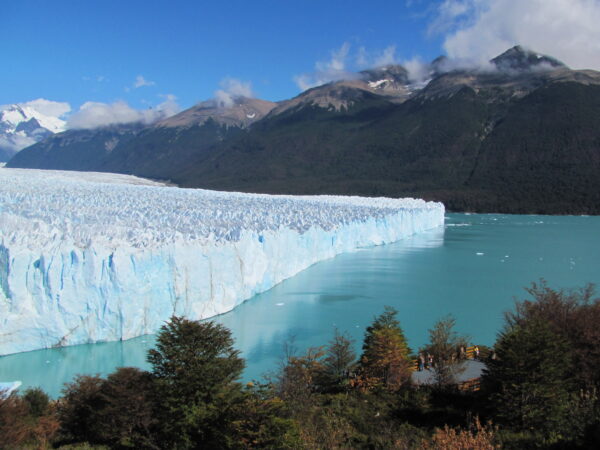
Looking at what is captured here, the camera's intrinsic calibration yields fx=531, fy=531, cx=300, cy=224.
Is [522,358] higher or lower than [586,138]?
lower

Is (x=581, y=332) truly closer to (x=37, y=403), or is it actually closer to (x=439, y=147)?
(x=37, y=403)

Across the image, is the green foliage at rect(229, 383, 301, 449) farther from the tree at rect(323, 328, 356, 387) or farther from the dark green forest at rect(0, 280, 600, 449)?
the tree at rect(323, 328, 356, 387)

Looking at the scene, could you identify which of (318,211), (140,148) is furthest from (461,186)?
(140,148)

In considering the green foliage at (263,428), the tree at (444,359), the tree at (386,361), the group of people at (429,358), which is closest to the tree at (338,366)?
the tree at (386,361)

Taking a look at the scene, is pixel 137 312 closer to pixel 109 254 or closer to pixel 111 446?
→ pixel 109 254

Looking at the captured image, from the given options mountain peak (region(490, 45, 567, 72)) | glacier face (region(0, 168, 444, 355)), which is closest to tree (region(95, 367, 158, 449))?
glacier face (region(0, 168, 444, 355))

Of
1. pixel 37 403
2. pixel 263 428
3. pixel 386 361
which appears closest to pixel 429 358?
pixel 386 361
